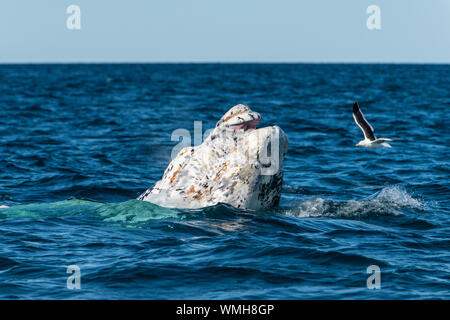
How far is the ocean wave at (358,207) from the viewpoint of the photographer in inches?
506

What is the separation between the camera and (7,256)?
9594mm

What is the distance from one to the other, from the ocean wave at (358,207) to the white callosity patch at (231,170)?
107 cm

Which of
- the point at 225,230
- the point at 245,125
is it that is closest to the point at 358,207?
the point at 245,125

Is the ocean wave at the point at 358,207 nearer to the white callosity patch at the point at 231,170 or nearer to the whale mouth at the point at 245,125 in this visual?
the white callosity patch at the point at 231,170

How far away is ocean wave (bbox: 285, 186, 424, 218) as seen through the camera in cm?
1284

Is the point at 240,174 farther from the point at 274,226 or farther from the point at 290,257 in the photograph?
the point at 290,257

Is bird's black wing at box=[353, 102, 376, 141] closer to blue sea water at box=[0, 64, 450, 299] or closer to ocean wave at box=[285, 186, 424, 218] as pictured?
blue sea water at box=[0, 64, 450, 299]

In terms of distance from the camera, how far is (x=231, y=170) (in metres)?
12.0

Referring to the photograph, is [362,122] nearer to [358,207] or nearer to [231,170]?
[358,207]

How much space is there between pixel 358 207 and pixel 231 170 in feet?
10.5
